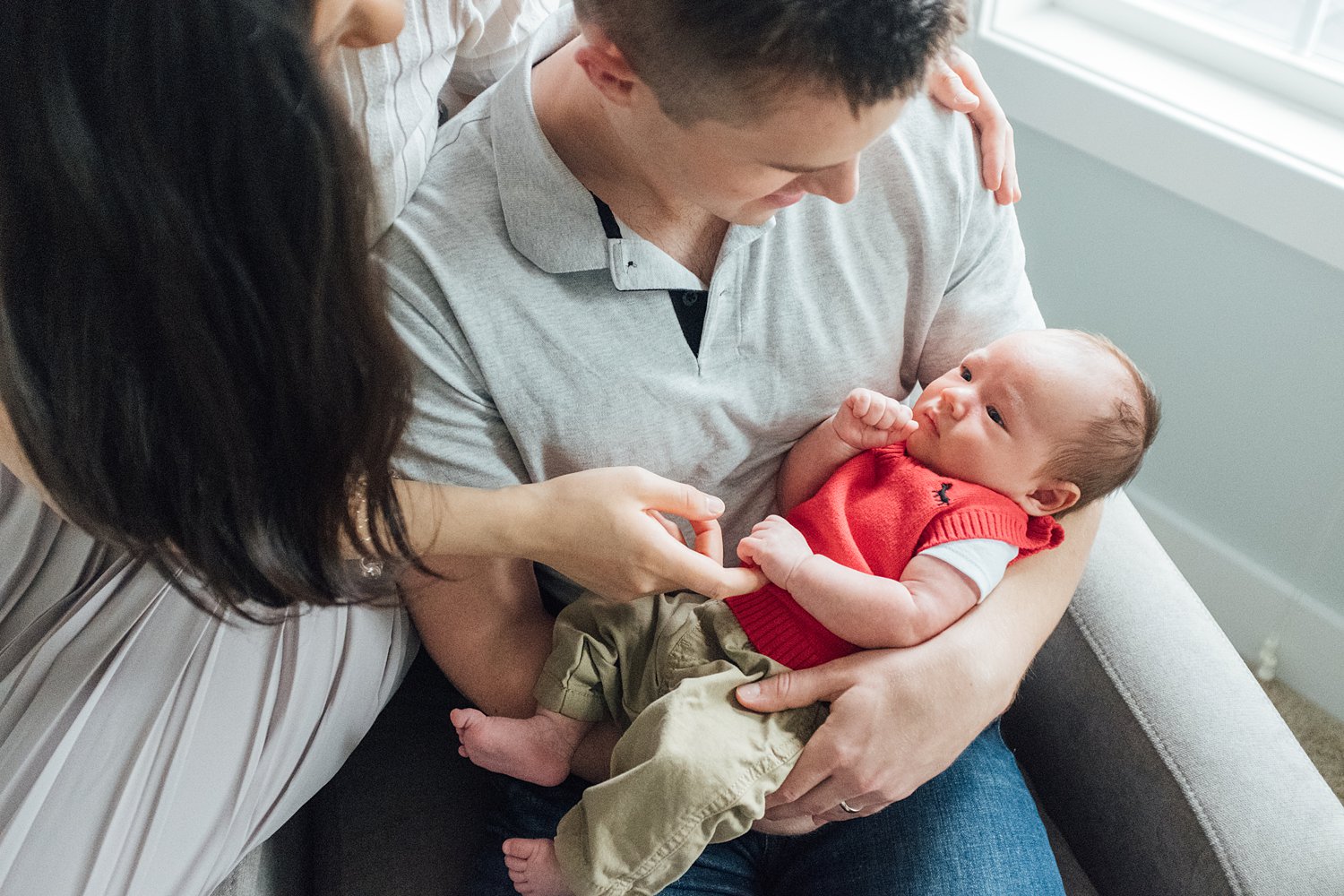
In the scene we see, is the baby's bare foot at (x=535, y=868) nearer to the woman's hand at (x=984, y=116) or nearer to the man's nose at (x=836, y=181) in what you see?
the man's nose at (x=836, y=181)

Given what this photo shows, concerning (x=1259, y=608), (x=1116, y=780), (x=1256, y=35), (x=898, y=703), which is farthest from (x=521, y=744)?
(x=1256, y=35)

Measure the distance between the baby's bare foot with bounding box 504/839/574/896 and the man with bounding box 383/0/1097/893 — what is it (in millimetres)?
47

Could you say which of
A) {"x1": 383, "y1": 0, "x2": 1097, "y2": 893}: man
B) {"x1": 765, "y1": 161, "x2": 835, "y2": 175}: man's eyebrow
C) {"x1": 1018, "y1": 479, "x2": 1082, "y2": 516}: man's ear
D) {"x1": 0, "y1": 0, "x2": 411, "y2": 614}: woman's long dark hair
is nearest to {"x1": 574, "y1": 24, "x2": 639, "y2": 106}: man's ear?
{"x1": 383, "y1": 0, "x2": 1097, "y2": 893}: man

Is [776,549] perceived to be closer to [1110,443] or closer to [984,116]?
[1110,443]

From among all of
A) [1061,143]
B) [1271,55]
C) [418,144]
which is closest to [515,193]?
[418,144]

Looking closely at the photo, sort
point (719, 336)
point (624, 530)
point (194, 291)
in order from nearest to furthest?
1. point (194, 291)
2. point (624, 530)
3. point (719, 336)

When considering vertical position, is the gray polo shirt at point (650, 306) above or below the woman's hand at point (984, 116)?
below

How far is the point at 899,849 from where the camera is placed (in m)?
1.03

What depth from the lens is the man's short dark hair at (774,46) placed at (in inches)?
28.8

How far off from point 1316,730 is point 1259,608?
0.21m

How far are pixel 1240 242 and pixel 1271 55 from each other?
0.92 feet

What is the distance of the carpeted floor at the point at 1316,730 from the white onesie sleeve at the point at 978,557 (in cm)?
103

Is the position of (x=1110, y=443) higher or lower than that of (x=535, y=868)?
higher

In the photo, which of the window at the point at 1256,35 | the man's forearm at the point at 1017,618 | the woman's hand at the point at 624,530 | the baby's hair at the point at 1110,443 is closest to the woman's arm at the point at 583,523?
the woman's hand at the point at 624,530
